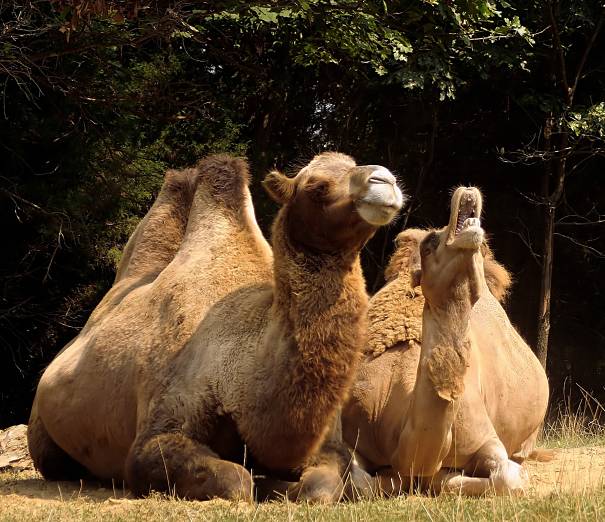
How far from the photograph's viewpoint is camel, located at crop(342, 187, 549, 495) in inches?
217

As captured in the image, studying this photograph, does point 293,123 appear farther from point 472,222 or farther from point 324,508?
point 324,508

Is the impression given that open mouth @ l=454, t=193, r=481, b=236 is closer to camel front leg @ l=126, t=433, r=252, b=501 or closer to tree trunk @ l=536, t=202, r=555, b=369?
camel front leg @ l=126, t=433, r=252, b=501

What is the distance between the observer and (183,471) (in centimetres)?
562

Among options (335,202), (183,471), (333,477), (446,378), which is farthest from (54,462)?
(446,378)

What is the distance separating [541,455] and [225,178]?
3.10 m

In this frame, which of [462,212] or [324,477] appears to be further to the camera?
[324,477]

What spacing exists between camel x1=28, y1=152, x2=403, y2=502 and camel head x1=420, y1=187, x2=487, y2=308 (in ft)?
1.00

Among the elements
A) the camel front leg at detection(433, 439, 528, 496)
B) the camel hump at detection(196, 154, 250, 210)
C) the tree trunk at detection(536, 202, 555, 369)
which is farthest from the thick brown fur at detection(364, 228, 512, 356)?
the tree trunk at detection(536, 202, 555, 369)

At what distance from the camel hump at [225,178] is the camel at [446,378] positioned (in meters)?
1.10

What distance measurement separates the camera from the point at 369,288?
43.9 feet

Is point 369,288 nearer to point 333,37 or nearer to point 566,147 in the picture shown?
point 566,147

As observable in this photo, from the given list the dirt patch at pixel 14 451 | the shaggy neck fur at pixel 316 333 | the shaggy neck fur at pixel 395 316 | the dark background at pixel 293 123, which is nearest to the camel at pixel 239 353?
the shaggy neck fur at pixel 316 333

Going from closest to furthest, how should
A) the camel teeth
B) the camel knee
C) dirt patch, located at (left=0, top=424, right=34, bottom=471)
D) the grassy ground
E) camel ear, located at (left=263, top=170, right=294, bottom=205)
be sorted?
the grassy ground → the camel teeth → camel ear, located at (left=263, top=170, right=294, bottom=205) → the camel knee → dirt patch, located at (left=0, top=424, right=34, bottom=471)

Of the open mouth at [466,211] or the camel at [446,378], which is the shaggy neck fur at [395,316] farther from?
the open mouth at [466,211]
